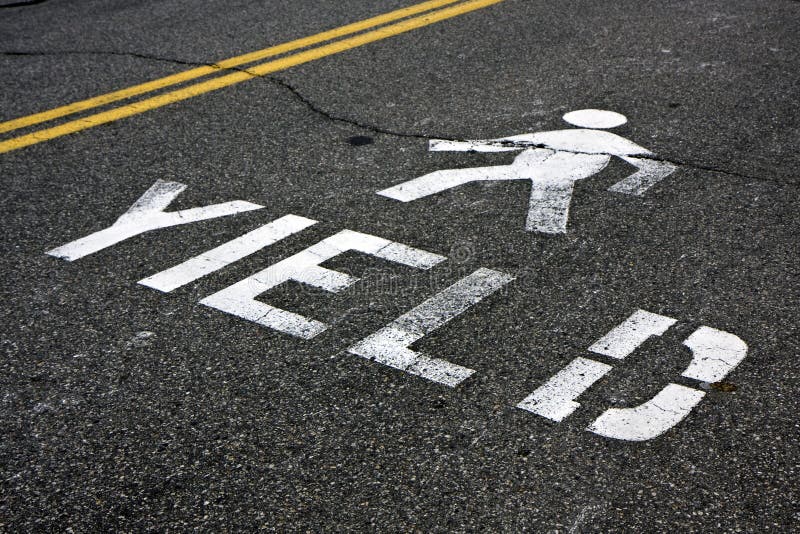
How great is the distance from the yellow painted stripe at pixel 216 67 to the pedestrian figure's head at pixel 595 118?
2306 mm

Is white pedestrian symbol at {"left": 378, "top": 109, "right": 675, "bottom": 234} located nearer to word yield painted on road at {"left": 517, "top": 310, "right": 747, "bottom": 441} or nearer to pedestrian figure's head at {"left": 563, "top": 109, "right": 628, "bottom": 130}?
pedestrian figure's head at {"left": 563, "top": 109, "right": 628, "bottom": 130}

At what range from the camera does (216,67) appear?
6.38 m

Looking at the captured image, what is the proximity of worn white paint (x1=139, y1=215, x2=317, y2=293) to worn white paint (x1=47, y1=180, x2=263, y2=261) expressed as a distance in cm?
26

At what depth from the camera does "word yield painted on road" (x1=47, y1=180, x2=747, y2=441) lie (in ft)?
9.91

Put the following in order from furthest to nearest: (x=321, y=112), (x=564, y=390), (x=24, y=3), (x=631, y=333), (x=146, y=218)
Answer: (x=24, y=3)
(x=321, y=112)
(x=146, y=218)
(x=631, y=333)
(x=564, y=390)

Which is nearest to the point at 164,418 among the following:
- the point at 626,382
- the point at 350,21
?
the point at 626,382

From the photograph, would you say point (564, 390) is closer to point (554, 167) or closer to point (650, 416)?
point (650, 416)

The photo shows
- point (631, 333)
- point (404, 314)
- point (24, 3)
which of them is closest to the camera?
point (631, 333)

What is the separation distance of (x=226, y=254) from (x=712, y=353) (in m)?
2.00

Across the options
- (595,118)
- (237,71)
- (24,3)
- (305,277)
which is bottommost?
(305,277)

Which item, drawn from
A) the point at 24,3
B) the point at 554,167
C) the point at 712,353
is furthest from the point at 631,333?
the point at 24,3

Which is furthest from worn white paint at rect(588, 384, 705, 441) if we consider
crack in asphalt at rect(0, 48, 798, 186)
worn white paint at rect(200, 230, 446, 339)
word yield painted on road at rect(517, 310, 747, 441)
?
crack in asphalt at rect(0, 48, 798, 186)

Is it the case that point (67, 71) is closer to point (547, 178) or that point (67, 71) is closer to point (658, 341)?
point (547, 178)

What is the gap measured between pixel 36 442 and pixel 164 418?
15.4 inches
